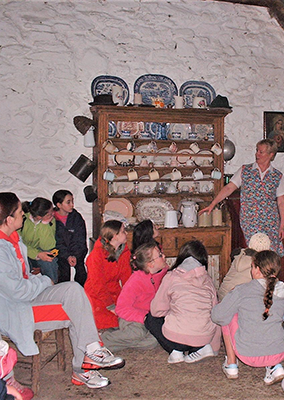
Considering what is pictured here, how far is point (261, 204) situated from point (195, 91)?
1610 millimetres

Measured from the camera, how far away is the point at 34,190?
4.36 m

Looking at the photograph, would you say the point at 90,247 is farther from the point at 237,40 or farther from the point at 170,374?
the point at 237,40

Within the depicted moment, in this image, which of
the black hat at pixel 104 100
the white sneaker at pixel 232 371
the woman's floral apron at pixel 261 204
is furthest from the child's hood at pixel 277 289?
the black hat at pixel 104 100

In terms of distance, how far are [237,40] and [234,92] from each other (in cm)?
58

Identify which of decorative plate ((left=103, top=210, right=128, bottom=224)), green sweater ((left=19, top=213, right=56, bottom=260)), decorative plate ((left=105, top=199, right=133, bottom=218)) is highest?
decorative plate ((left=105, top=199, right=133, bottom=218))

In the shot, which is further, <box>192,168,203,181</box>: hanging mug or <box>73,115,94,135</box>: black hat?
<box>192,168,203,181</box>: hanging mug

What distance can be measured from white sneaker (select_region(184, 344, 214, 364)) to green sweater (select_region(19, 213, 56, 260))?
1.60 m

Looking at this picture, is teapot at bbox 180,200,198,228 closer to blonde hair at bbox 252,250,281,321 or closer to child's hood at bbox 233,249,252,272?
child's hood at bbox 233,249,252,272

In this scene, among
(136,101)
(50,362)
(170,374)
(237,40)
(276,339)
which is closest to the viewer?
(276,339)

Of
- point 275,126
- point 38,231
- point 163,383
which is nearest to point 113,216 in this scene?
point 38,231

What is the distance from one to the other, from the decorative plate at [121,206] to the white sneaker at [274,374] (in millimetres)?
2236

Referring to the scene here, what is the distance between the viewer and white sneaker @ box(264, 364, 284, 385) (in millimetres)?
2434

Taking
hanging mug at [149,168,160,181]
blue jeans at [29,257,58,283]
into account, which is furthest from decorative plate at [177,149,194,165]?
blue jeans at [29,257,58,283]

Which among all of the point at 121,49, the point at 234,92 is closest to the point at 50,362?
the point at 121,49
